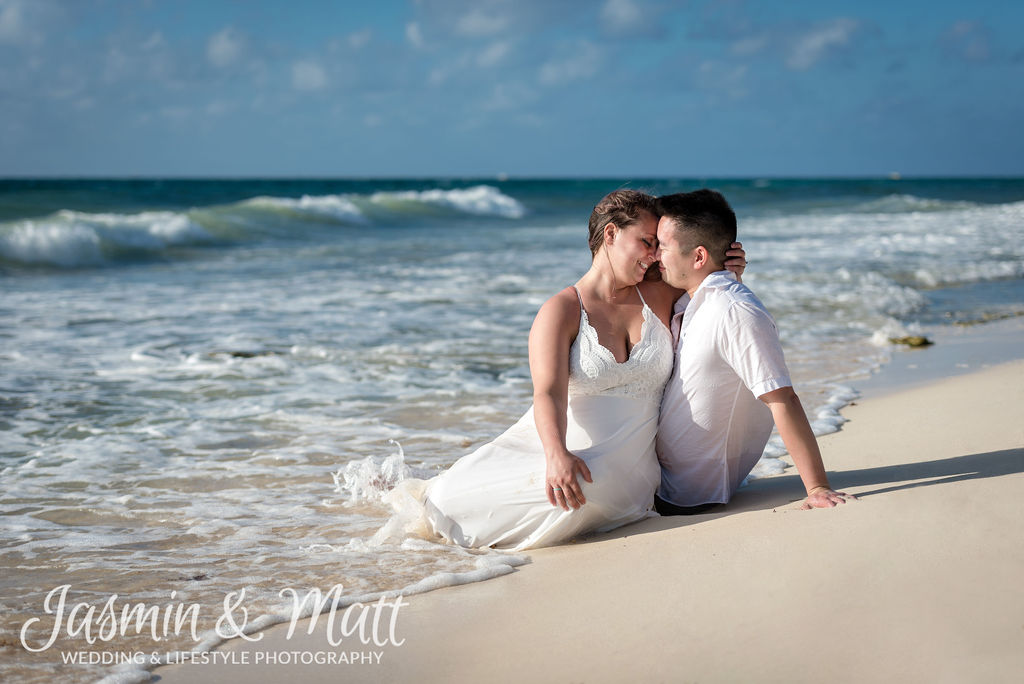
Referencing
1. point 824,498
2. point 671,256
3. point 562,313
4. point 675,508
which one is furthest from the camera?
point 675,508

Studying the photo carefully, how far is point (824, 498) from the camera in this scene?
142 inches

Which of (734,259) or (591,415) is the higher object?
(734,259)

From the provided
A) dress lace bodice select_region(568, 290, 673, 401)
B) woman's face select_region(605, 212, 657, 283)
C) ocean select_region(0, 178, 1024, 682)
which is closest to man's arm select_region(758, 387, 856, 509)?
dress lace bodice select_region(568, 290, 673, 401)

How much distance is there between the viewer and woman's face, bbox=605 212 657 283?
3.94 metres

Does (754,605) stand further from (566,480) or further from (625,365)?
(625,365)

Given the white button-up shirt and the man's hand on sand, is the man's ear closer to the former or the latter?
the white button-up shirt

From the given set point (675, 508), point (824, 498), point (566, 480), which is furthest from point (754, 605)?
point (675, 508)

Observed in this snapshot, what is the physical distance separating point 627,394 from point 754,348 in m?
0.59

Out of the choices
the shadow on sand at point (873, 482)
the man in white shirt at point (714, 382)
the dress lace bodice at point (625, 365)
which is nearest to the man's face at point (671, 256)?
the man in white shirt at point (714, 382)

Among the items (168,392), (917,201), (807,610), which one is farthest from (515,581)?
(917,201)

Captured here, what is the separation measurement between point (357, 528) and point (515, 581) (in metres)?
1.17

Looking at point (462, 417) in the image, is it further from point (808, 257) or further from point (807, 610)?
point (808, 257)

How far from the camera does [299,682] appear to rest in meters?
2.86

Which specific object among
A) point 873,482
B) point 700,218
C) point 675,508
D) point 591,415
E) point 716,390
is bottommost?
point 675,508
